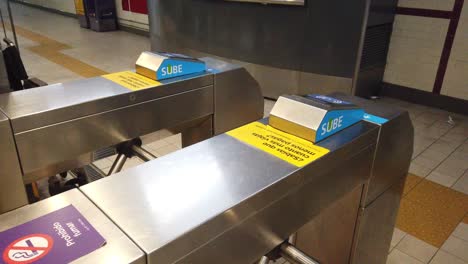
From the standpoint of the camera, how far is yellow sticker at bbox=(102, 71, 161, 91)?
49.2 inches

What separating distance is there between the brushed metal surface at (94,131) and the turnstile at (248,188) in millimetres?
452

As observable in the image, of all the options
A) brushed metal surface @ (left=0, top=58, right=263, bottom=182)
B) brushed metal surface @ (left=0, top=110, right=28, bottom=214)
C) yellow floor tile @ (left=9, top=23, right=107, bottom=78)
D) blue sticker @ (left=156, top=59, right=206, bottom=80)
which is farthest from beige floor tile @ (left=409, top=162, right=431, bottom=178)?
yellow floor tile @ (left=9, top=23, right=107, bottom=78)

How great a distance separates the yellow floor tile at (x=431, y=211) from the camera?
6.14 ft

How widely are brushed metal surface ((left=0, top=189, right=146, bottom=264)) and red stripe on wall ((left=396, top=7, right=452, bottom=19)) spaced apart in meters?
3.50

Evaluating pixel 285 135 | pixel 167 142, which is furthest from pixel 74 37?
pixel 285 135

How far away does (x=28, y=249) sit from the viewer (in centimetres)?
55

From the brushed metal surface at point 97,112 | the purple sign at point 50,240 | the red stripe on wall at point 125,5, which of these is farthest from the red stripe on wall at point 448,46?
the red stripe on wall at point 125,5

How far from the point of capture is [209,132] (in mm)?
1597

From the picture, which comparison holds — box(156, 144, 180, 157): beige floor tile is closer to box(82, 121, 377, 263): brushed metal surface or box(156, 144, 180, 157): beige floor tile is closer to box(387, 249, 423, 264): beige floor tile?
box(387, 249, 423, 264): beige floor tile

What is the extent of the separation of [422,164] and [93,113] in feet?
7.09

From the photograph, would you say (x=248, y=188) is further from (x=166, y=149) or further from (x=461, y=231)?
(x=166, y=149)

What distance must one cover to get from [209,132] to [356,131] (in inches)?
30.0

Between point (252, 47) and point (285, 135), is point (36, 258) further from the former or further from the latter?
point (252, 47)

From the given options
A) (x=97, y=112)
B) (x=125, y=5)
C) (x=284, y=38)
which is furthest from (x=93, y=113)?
(x=125, y=5)
